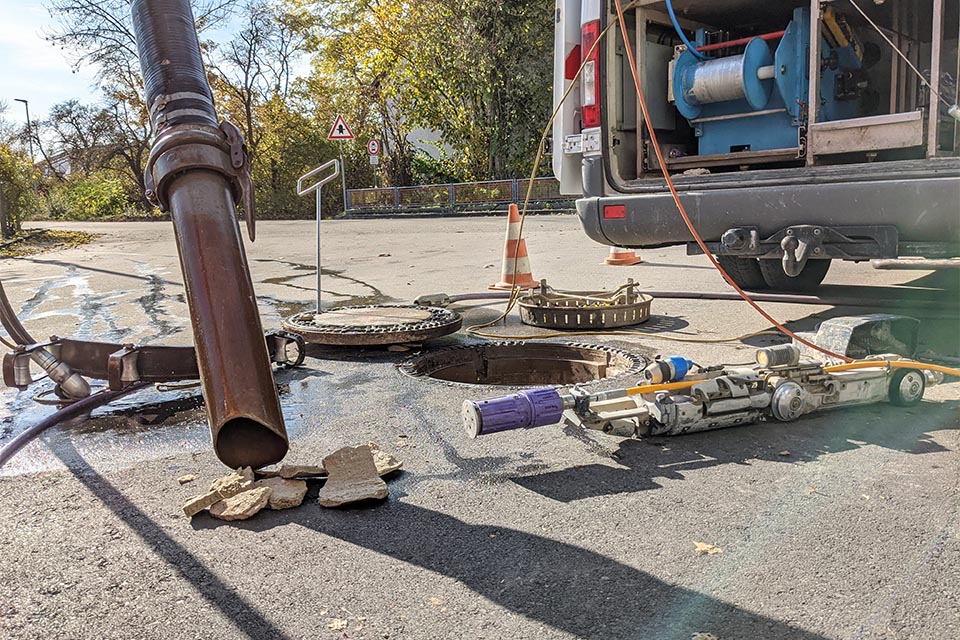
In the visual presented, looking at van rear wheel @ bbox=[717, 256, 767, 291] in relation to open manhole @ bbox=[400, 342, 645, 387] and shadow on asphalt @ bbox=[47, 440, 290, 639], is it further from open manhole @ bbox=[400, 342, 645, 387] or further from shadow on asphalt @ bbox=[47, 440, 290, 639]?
shadow on asphalt @ bbox=[47, 440, 290, 639]

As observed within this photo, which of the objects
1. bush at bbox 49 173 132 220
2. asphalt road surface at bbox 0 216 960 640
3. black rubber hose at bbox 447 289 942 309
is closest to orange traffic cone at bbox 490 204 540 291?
black rubber hose at bbox 447 289 942 309

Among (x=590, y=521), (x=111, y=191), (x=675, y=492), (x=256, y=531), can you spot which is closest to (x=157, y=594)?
(x=256, y=531)

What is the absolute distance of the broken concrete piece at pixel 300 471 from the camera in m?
2.87

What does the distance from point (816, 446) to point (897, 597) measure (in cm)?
116

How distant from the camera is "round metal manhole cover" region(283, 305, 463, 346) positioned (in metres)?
5.05

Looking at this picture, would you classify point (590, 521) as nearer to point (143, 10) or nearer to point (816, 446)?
point (816, 446)

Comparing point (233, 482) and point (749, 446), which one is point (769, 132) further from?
point (233, 482)

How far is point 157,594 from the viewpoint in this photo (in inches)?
84.4

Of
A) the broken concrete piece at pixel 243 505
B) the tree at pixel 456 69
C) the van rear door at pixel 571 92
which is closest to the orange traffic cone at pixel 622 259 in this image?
the van rear door at pixel 571 92

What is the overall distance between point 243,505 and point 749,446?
1.90 meters

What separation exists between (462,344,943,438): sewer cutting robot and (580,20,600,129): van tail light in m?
2.38

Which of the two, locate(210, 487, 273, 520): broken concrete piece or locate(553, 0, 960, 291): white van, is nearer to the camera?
locate(210, 487, 273, 520): broken concrete piece

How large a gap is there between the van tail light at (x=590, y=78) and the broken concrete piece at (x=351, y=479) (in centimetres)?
313

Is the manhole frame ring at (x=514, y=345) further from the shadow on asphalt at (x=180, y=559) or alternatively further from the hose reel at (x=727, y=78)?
the hose reel at (x=727, y=78)
